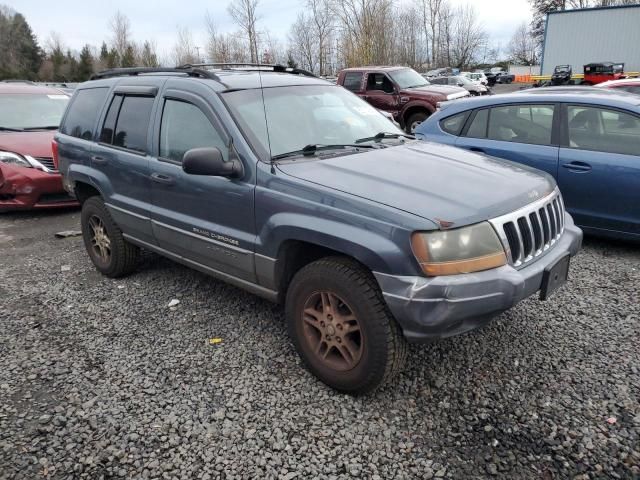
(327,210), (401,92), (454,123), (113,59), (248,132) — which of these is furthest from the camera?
(113,59)

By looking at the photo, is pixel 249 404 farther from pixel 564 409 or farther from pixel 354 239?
pixel 564 409

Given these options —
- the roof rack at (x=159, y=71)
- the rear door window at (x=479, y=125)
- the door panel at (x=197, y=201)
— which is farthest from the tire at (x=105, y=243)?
the rear door window at (x=479, y=125)

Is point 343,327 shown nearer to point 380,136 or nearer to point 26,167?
point 380,136

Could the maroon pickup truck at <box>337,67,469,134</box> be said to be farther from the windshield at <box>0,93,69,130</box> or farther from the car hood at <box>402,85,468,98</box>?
the windshield at <box>0,93,69,130</box>

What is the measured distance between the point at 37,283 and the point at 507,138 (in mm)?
4956

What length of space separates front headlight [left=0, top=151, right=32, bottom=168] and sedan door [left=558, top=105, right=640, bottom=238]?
662 cm

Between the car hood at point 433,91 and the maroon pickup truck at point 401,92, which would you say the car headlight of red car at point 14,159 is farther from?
the car hood at point 433,91

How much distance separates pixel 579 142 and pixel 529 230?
108 inches

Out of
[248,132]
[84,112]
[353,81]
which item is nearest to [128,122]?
[84,112]

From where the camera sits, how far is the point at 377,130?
387 centimetres

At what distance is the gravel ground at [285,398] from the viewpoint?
7.83ft

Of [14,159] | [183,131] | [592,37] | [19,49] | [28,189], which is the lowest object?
[28,189]

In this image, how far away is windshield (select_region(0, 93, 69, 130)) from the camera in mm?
7666

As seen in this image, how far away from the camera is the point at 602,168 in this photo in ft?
15.2
